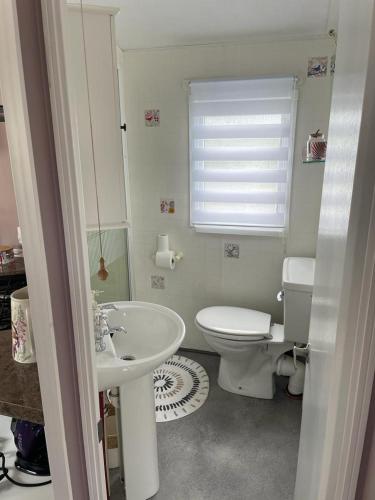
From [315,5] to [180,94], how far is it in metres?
0.93

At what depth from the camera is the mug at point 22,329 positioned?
909mm

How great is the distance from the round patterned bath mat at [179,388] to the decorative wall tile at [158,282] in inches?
22.5

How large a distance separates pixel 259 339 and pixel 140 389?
3.02 ft

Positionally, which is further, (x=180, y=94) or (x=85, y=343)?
(x=180, y=94)

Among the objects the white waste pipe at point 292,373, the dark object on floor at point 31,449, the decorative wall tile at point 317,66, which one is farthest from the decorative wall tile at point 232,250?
the dark object on floor at point 31,449

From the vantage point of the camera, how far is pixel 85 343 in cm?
84

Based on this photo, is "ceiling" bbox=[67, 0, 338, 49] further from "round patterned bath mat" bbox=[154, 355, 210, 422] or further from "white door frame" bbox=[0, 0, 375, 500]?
"round patterned bath mat" bbox=[154, 355, 210, 422]

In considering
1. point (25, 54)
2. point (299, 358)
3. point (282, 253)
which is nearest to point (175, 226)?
point (282, 253)

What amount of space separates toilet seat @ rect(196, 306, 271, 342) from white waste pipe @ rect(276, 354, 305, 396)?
0.93 ft

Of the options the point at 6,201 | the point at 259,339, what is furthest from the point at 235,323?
the point at 6,201

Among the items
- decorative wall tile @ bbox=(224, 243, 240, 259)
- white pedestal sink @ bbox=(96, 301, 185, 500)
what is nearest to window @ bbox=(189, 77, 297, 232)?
decorative wall tile @ bbox=(224, 243, 240, 259)

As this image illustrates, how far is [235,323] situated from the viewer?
A: 7.44 ft

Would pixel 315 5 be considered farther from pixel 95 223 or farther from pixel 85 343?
pixel 85 343

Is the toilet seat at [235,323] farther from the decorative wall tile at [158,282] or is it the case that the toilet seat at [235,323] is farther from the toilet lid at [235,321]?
the decorative wall tile at [158,282]
